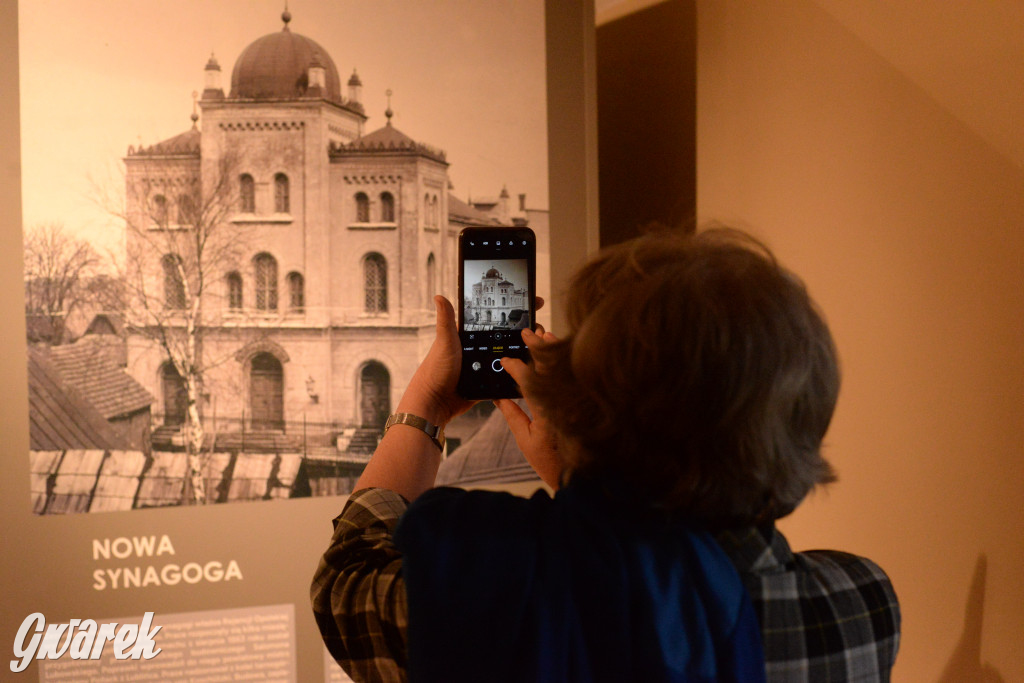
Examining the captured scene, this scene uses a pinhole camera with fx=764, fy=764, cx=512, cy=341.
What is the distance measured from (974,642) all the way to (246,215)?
1611 millimetres

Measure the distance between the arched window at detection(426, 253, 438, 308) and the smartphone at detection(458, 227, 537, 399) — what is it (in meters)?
0.67

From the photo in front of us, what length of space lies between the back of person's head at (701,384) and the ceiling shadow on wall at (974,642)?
0.70 metres

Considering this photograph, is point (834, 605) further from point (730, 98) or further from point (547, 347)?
point (730, 98)

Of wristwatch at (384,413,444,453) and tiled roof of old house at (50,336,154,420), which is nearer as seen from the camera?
wristwatch at (384,413,444,453)

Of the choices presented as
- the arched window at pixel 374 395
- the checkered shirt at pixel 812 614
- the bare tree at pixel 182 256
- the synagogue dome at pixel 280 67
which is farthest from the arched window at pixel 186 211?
the checkered shirt at pixel 812 614

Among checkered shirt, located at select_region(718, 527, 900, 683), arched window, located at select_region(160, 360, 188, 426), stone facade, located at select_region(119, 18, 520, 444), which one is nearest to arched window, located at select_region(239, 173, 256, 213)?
stone facade, located at select_region(119, 18, 520, 444)

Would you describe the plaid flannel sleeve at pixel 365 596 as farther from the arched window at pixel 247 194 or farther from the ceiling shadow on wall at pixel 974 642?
the arched window at pixel 247 194

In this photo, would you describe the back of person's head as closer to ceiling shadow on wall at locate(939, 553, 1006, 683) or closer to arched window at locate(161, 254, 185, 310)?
ceiling shadow on wall at locate(939, 553, 1006, 683)

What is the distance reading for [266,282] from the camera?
1718 mm

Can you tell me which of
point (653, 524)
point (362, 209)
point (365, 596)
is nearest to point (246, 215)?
point (362, 209)

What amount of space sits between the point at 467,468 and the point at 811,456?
1247mm

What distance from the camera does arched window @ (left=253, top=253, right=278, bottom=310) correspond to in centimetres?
171

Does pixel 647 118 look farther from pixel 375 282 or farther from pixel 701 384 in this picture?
pixel 701 384

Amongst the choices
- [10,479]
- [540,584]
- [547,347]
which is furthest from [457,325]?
[10,479]
